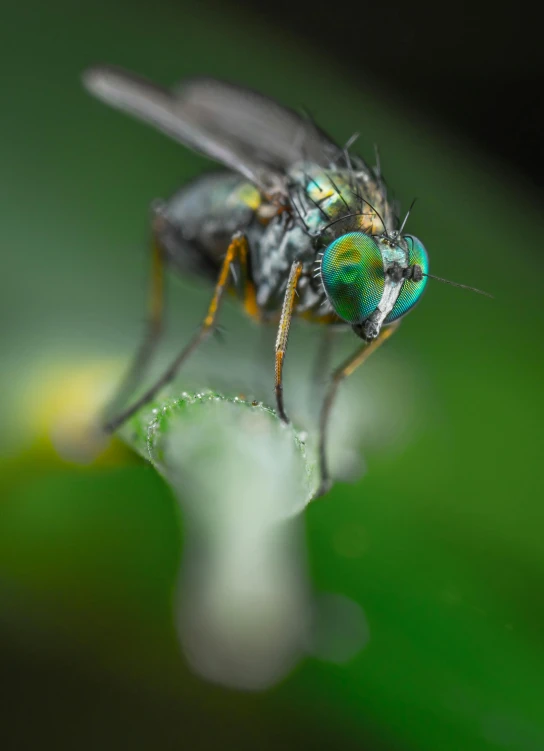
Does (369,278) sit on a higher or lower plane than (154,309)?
higher

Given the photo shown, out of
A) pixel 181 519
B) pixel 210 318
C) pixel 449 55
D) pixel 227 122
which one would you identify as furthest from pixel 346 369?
pixel 449 55

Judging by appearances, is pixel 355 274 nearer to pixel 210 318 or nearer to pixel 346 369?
pixel 346 369

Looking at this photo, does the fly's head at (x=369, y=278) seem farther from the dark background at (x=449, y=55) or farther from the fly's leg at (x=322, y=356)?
the dark background at (x=449, y=55)

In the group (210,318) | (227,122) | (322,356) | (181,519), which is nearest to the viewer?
(181,519)

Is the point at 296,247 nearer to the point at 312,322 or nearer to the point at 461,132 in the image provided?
the point at 312,322

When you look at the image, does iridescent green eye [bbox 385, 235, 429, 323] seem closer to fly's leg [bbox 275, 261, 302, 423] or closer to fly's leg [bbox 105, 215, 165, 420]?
fly's leg [bbox 275, 261, 302, 423]

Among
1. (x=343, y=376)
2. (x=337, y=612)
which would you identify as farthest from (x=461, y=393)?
(x=337, y=612)

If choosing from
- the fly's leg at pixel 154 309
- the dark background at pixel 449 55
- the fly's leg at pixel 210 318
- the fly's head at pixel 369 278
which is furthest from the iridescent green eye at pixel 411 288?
the dark background at pixel 449 55
